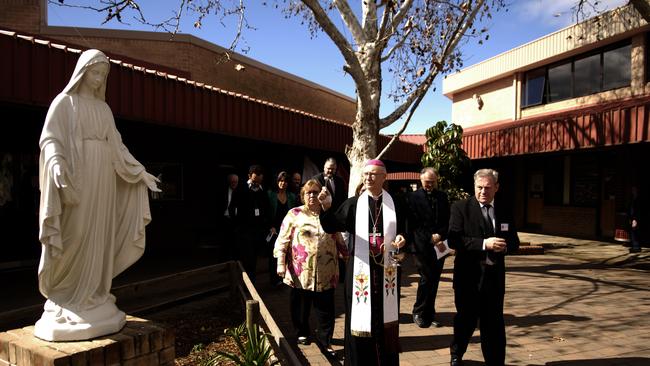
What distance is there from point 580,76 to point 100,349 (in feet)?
57.0

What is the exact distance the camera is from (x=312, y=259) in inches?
170

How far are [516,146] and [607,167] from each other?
11.0 feet

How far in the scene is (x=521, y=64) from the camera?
17703 millimetres

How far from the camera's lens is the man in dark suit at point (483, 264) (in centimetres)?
371

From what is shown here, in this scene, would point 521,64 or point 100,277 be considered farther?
point 521,64

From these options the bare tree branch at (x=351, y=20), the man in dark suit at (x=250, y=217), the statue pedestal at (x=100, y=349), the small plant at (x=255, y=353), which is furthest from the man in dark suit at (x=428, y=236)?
the bare tree branch at (x=351, y=20)

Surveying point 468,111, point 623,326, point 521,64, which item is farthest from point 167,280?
point 468,111

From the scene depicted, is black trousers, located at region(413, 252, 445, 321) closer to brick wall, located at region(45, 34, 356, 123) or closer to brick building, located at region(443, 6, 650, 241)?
brick wall, located at region(45, 34, 356, 123)

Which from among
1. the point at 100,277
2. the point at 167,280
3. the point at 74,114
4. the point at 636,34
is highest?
the point at 636,34

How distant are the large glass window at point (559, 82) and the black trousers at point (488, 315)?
589 inches

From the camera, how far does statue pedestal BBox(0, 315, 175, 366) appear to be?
2.61m

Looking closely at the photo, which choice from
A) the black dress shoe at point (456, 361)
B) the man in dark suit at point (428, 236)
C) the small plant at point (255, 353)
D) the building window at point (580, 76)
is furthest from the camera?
the building window at point (580, 76)

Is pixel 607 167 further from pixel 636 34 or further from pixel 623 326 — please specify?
pixel 623 326

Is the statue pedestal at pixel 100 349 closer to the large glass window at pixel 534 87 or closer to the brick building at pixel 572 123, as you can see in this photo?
the brick building at pixel 572 123
